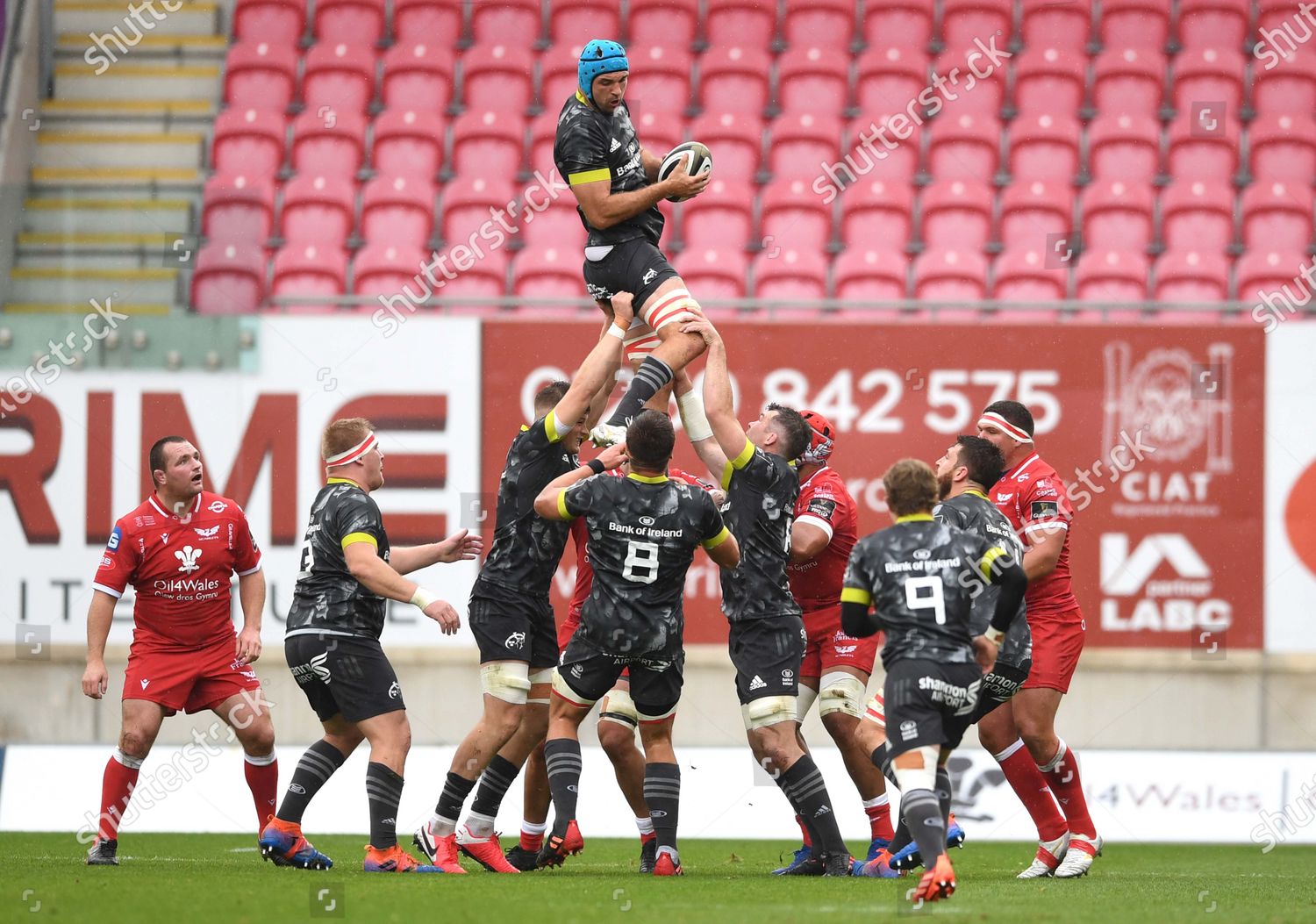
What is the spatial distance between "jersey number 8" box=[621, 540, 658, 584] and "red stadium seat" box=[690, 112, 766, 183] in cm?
826

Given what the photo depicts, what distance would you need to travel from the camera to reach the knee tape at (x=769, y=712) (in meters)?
7.95

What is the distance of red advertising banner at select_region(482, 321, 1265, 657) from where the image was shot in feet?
41.0

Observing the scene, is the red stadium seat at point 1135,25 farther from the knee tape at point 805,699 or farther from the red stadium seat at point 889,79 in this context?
the knee tape at point 805,699

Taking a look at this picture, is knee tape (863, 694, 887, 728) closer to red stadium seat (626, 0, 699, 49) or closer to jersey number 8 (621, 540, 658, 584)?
jersey number 8 (621, 540, 658, 584)

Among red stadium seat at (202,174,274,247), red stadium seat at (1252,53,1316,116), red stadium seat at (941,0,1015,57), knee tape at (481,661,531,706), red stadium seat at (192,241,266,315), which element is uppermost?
red stadium seat at (941,0,1015,57)

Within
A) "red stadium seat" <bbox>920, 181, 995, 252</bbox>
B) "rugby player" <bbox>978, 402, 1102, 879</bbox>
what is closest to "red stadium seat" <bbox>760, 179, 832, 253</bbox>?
"red stadium seat" <bbox>920, 181, 995, 252</bbox>

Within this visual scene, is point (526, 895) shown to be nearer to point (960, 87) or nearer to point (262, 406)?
point (262, 406)

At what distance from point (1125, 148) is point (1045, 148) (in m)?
0.72

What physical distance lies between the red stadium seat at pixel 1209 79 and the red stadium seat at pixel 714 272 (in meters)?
4.88

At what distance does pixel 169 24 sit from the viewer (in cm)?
1692

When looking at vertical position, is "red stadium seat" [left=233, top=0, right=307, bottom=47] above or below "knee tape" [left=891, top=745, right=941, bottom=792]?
above

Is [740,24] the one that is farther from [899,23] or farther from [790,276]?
[790,276]

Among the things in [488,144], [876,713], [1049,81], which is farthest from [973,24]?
[876,713]

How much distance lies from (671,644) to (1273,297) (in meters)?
7.39
